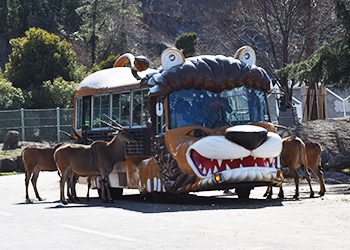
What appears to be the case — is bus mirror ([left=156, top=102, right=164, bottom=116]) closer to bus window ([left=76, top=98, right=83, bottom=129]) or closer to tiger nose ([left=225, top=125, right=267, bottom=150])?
tiger nose ([left=225, top=125, right=267, bottom=150])

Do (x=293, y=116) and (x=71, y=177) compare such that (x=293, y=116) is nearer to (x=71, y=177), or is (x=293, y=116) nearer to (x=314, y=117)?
(x=314, y=117)

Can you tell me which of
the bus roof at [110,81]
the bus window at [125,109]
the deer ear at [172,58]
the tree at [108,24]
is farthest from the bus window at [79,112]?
the tree at [108,24]

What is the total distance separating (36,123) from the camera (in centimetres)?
4247

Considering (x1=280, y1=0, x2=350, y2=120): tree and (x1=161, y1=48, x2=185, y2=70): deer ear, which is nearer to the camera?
(x1=161, y1=48, x2=185, y2=70): deer ear

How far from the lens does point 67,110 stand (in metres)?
43.2

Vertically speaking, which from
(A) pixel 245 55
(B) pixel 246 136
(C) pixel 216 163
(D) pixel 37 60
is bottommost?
(C) pixel 216 163

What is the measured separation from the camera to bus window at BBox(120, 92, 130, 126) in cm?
1805

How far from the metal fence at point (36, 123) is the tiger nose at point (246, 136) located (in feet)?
95.6

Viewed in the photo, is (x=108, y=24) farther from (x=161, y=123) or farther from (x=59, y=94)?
(x=161, y=123)

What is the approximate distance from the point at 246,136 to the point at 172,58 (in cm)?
282

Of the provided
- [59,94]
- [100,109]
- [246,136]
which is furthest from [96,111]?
[59,94]

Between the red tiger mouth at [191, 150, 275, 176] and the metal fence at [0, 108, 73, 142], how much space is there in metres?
28.7

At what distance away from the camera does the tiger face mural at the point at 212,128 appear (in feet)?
47.0

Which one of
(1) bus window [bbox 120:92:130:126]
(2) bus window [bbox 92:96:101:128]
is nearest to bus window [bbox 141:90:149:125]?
(1) bus window [bbox 120:92:130:126]
